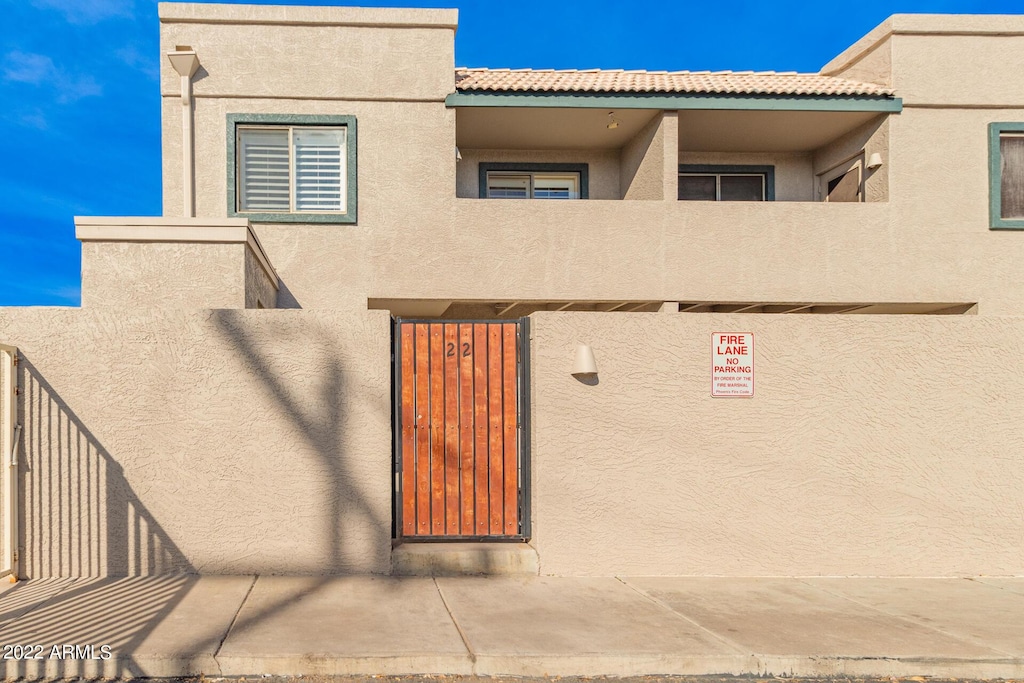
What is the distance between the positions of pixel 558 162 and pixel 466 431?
7484mm

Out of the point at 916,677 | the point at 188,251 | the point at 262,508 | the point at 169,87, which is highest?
the point at 169,87

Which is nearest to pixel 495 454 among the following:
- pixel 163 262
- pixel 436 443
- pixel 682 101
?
pixel 436 443

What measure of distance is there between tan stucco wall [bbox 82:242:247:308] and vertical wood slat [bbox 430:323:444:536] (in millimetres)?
2223

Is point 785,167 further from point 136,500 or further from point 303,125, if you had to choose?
point 136,500

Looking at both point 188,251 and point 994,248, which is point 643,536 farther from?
point 994,248

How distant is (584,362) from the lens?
6.99 meters

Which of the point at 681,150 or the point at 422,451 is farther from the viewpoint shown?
the point at 681,150

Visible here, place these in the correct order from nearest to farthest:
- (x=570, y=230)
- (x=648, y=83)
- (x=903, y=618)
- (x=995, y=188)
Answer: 1. (x=903, y=618)
2. (x=570, y=230)
3. (x=995, y=188)
4. (x=648, y=83)

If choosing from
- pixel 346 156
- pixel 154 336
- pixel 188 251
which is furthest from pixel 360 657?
pixel 346 156

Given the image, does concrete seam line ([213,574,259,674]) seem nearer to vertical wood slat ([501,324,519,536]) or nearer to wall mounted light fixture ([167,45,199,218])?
vertical wood slat ([501,324,519,536])

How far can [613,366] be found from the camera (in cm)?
723

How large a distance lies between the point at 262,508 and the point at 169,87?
23.8ft

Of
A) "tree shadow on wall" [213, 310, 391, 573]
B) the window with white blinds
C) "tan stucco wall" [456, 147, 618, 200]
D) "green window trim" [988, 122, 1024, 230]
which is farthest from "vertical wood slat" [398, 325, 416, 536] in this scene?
"green window trim" [988, 122, 1024, 230]

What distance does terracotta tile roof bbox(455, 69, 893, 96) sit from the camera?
1161cm
